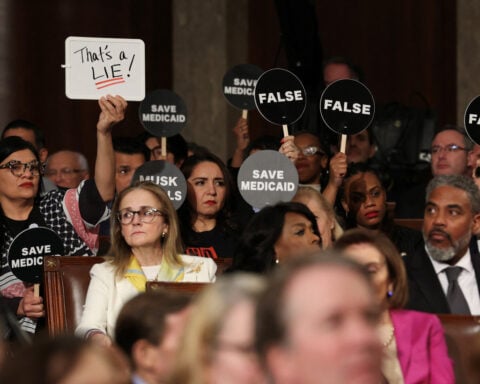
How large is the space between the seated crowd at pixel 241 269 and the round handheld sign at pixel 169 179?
0.21 metres

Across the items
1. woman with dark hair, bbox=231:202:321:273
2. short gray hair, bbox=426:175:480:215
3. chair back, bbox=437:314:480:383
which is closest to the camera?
chair back, bbox=437:314:480:383

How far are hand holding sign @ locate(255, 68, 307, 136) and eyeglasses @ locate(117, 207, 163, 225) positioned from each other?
1446 millimetres

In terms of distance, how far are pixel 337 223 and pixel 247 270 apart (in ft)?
4.01

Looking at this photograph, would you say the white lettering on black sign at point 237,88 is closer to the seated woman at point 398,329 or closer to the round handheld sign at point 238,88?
the round handheld sign at point 238,88

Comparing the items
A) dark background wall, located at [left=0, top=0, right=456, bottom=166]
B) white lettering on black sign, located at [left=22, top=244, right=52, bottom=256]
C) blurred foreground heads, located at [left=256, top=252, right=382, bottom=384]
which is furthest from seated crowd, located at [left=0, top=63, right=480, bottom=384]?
dark background wall, located at [left=0, top=0, right=456, bottom=166]

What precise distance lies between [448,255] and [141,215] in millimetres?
1373

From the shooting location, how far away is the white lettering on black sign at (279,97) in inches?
283

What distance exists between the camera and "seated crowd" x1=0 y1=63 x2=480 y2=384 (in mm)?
2701

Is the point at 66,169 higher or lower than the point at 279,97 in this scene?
lower

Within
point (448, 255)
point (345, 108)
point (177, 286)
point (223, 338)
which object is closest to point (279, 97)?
point (345, 108)

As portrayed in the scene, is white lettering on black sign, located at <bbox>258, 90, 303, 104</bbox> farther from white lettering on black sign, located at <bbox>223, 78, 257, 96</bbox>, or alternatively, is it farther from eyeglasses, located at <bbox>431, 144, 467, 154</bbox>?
eyeglasses, located at <bbox>431, 144, 467, 154</bbox>

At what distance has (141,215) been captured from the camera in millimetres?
5910

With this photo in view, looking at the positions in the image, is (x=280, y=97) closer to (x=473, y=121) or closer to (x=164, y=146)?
(x=164, y=146)

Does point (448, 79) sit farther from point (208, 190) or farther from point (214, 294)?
point (214, 294)
